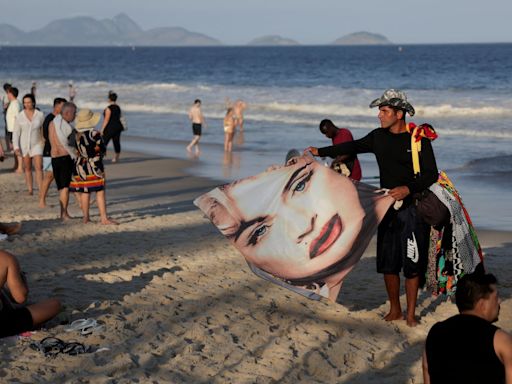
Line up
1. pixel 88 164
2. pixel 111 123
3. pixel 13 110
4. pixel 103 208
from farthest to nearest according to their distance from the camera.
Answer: pixel 111 123 < pixel 13 110 < pixel 103 208 < pixel 88 164

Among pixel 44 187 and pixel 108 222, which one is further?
pixel 44 187

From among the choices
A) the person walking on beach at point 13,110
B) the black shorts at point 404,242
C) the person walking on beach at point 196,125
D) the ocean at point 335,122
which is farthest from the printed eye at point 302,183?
the person walking on beach at point 196,125

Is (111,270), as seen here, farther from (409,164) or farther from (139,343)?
(409,164)

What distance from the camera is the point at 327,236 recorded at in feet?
22.1

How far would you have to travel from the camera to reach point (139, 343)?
6.38 metres

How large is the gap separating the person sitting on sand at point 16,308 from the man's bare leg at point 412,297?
2.75 metres

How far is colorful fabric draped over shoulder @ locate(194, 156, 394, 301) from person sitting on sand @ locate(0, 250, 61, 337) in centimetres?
157

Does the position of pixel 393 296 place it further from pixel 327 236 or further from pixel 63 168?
pixel 63 168

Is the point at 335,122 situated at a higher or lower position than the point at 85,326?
lower

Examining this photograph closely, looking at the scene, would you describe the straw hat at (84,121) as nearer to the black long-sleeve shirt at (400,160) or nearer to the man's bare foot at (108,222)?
the man's bare foot at (108,222)

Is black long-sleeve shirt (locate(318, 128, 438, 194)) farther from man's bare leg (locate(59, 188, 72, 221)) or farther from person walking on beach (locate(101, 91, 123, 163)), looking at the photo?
person walking on beach (locate(101, 91, 123, 163))

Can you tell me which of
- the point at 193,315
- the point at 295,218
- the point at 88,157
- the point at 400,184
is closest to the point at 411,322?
the point at 400,184

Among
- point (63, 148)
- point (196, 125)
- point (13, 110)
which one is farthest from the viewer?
point (196, 125)

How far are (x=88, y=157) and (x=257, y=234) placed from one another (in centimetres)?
404
